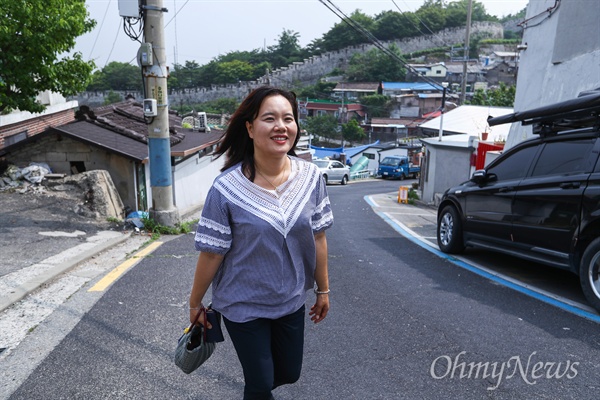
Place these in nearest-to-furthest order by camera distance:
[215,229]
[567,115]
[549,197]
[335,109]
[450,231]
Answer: [215,229]
[549,197]
[567,115]
[450,231]
[335,109]

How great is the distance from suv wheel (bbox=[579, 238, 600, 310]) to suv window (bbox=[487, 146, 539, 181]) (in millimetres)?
1596

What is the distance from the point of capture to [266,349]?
8.11 feet

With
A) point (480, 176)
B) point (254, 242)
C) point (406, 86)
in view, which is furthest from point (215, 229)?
point (406, 86)

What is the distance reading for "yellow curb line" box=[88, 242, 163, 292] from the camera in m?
5.13

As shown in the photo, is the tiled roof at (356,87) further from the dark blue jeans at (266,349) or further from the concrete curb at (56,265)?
the dark blue jeans at (266,349)

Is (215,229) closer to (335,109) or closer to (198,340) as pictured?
(198,340)

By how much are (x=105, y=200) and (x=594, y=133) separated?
8.14 metres

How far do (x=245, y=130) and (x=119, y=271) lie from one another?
3806 mm

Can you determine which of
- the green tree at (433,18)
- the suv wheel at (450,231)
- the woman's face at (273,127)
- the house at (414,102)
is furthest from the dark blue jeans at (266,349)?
the green tree at (433,18)

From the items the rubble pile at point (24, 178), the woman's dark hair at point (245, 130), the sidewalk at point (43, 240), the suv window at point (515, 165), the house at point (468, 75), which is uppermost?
the house at point (468, 75)

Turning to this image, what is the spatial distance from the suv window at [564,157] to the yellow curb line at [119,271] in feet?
16.5

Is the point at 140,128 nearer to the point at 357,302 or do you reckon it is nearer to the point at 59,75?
the point at 59,75

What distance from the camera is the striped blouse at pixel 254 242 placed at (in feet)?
7.86

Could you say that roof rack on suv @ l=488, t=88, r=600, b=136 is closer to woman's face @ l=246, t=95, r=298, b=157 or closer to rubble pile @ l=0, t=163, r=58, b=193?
woman's face @ l=246, t=95, r=298, b=157
